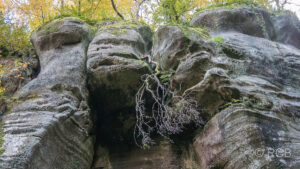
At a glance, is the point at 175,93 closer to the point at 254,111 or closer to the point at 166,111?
the point at 166,111

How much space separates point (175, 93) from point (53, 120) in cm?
341

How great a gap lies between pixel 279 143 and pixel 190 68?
2.90 m

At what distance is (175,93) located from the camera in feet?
23.0

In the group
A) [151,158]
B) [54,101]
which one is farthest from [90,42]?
[151,158]

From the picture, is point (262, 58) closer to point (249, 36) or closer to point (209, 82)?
point (249, 36)

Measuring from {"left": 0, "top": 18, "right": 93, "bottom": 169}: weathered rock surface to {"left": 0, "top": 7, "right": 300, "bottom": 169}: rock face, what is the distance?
0.02m

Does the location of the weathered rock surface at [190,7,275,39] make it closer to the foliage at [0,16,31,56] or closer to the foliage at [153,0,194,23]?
the foliage at [153,0,194,23]

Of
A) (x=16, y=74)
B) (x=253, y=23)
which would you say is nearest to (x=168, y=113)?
(x=253, y=23)

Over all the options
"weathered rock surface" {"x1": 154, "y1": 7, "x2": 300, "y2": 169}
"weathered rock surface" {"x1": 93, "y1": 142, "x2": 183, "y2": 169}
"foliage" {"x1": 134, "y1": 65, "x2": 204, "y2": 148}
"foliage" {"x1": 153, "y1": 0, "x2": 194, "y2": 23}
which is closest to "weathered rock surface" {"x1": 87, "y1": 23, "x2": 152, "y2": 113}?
"foliage" {"x1": 134, "y1": 65, "x2": 204, "y2": 148}

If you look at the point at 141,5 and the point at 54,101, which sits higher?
the point at 141,5

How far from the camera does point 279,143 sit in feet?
15.3

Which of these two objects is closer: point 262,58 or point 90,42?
point 262,58

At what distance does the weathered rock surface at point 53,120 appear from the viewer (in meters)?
4.76

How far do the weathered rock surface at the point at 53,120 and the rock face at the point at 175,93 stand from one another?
0.9 inches
